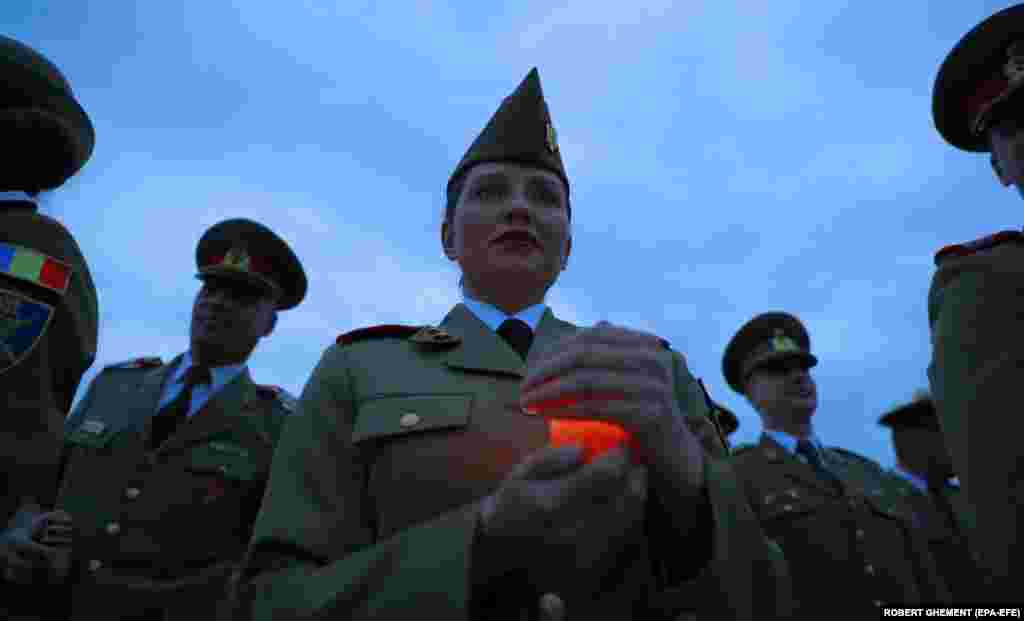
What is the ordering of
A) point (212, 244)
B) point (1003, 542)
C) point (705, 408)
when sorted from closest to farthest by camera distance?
point (1003, 542), point (705, 408), point (212, 244)

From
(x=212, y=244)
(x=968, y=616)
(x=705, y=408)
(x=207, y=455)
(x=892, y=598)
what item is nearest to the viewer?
(x=968, y=616)

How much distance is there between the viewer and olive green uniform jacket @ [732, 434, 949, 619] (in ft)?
19.0

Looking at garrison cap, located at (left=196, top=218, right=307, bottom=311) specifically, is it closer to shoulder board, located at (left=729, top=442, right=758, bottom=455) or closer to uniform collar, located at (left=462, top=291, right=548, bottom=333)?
uniform collar, located at (left=462, top=291, right=548, bottom=333)

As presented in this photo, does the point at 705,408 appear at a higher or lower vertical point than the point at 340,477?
higher

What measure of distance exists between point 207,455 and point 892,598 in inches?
230

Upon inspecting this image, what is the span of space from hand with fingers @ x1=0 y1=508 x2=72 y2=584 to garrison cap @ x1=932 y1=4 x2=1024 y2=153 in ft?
17.4

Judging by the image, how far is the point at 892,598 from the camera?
5.78 metres

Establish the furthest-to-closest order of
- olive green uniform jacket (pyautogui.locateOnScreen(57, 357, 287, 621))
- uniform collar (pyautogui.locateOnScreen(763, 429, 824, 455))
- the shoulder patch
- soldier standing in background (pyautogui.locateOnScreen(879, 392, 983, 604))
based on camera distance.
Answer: soldier standing in background (pyautogui.locateOnScreen(879, 392, 983, 604))
uniform collar (pyautogui.locateOnScreen(763, 429, 824, 455))
olive green uniform jacket (pyautogui.locateOnScreen(57, 357, 287, 621))
the shoulder patch

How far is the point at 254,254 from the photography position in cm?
652

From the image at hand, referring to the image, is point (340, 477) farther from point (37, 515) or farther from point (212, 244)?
point (212, 244)

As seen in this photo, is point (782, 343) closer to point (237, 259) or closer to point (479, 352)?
point (237, 259)

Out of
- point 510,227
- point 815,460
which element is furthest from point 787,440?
point 510,227

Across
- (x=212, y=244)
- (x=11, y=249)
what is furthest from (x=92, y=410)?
(x=11, y=249)

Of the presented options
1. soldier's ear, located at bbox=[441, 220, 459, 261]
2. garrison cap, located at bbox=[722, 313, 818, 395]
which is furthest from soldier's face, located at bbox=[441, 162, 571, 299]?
garrison cap, located at bbox=[722, 313, 818, 395]
